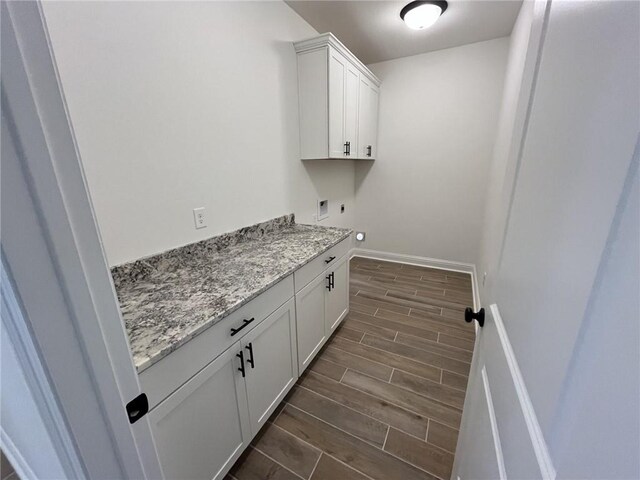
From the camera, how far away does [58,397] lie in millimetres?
405

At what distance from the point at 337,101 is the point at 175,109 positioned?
1411mm

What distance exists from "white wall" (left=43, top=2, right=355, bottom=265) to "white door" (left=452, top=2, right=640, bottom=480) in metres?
1.46

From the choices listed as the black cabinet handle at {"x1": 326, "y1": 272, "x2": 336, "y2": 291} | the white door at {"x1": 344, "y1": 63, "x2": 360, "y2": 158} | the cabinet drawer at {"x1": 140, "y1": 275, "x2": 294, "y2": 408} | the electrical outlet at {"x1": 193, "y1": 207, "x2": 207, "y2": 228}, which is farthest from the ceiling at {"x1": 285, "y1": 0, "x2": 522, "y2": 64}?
the cabinet drawer at {"x1": 140, "y1": 275, "x2": 294, "y2": 408}

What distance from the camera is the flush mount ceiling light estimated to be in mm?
1938

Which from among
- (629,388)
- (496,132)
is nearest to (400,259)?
(496,132)

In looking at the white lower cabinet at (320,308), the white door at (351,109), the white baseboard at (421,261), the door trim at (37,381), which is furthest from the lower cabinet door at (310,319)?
the white baseboard at (421,261)

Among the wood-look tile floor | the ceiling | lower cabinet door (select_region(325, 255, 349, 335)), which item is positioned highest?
the ceiling

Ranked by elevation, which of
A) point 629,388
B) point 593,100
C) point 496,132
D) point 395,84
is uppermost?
point 395,84

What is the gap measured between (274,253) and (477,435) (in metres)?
1.22

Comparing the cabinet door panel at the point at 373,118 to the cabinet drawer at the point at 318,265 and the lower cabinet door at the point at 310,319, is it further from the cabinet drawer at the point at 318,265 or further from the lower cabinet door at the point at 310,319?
the lower cabinet door at the point at 310,319

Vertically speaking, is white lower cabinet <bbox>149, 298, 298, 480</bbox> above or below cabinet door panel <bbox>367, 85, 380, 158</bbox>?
below

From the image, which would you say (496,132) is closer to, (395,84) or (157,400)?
(395,84)

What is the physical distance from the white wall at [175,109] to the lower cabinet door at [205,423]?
0.69 meters

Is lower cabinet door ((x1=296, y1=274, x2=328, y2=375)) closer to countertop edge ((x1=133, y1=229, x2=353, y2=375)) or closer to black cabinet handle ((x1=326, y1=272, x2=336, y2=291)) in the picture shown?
black cabinet handle ((x1=326, y1=272, x2=336, y2=291))
